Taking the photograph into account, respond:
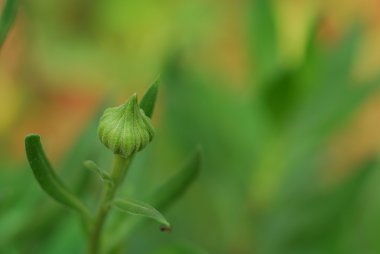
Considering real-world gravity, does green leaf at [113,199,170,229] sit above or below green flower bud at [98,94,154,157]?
below

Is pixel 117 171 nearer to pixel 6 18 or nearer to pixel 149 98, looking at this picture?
pixel 149 98

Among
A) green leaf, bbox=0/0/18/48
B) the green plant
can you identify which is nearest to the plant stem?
the green plant

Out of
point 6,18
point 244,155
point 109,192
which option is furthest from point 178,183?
point 244,155

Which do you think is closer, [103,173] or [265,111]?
[103,173]

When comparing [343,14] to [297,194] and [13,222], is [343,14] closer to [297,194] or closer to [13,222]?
[297,194]

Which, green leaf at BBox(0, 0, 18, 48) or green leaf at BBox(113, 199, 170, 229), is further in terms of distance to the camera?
green leaf at BBox(0, 0, 18, 48)

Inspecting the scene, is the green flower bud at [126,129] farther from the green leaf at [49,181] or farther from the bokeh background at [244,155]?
the bokeh background at [244,155]

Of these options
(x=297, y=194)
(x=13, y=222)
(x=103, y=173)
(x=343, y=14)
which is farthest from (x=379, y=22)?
(x=103, y=173)

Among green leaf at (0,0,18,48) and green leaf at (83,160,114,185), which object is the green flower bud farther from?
green leaf at (0,0,18,48)
